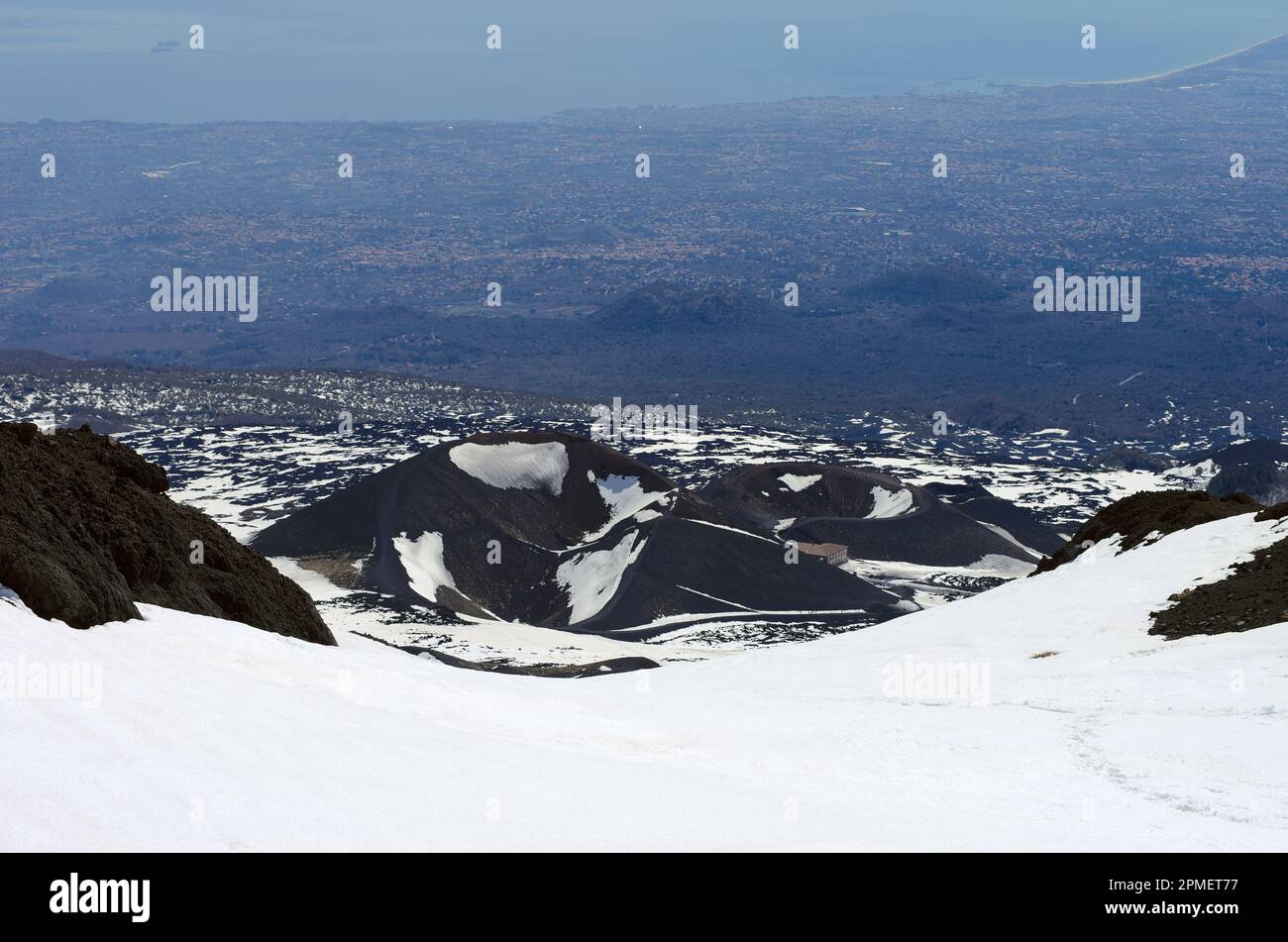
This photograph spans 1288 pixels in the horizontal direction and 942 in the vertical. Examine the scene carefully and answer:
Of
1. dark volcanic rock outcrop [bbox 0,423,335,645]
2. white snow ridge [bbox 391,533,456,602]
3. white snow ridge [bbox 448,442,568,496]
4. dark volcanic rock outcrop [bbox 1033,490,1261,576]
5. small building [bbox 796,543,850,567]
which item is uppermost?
dark volcanic rock outcrop [bbox 0,423,335,645]

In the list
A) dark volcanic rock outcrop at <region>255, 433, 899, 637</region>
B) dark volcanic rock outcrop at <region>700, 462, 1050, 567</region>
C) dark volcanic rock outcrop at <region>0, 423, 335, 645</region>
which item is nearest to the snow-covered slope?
dark volcanic rock outcrop at <region>0, 423, 335, 645</region>

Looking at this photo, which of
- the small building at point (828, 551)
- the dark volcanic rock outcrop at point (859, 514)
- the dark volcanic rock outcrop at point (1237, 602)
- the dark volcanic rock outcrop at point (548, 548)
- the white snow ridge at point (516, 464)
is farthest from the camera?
the dark volcanic rock outcrop at point (859, 514)

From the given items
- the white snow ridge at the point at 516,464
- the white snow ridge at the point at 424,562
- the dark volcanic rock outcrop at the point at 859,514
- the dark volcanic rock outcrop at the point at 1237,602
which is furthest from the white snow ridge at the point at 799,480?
the dark volcanic rock outcrop at the point at 1237,602

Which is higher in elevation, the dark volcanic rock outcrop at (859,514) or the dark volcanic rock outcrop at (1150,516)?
the dark volcanic rock outcrop at (1150,516)

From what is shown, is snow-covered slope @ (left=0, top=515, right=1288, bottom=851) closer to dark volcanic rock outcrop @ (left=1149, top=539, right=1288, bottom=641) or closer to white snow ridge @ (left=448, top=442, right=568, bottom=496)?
dark volcanic rock outcrop @ (left=1149, top=539, right=1288, bottom=641)

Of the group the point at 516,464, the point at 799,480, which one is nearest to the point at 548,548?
the point at 516,464

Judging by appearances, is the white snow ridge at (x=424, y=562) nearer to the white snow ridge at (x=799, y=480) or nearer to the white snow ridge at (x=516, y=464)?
the white snow ridge at (x=516, y=464)

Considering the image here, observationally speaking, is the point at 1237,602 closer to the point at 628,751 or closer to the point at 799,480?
the point at 628,751
